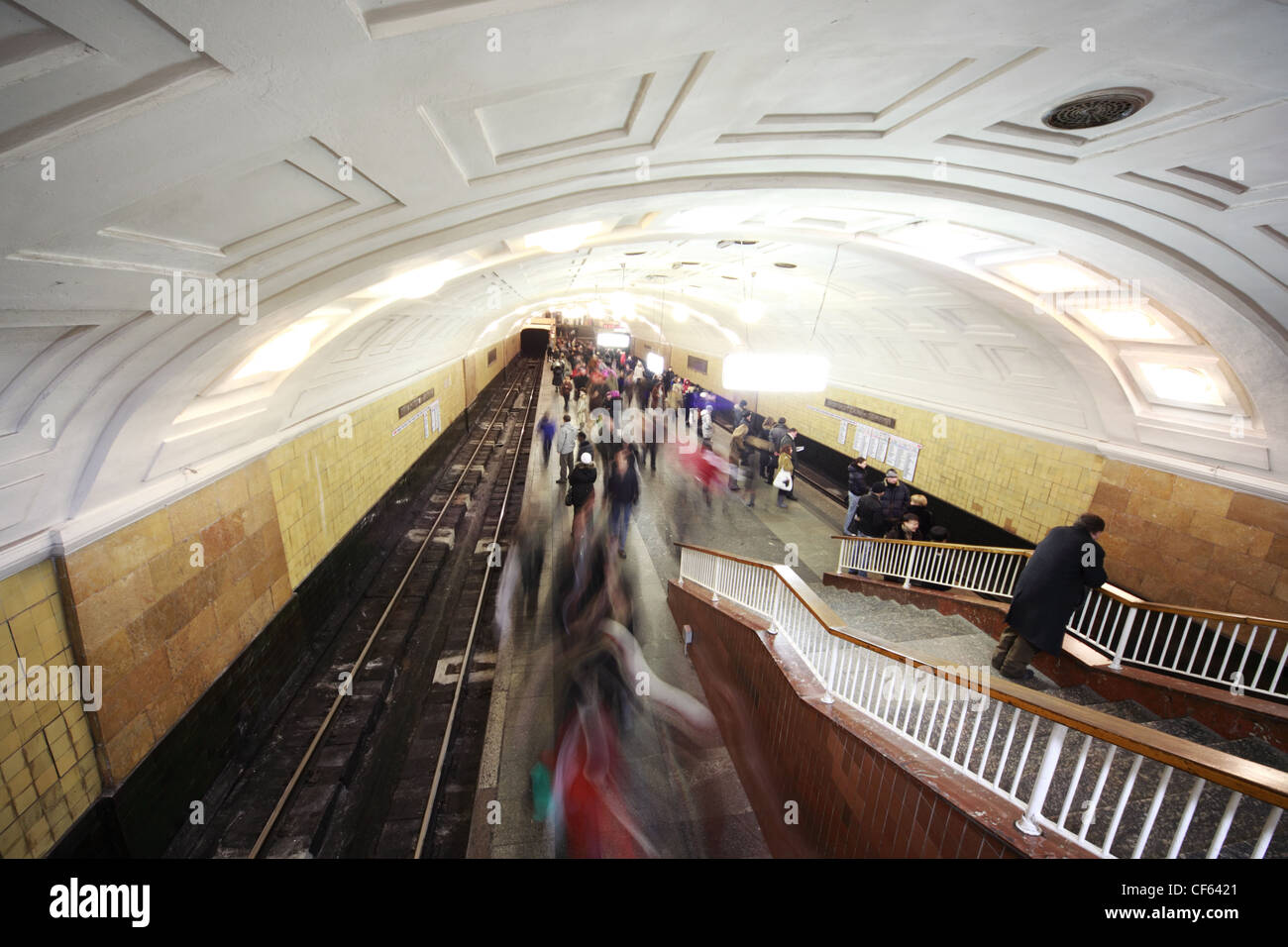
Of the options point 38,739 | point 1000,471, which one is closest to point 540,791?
point 38,739

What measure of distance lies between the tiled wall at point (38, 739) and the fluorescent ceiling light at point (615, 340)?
1686cm

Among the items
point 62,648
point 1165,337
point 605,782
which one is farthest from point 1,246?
point 1165,337

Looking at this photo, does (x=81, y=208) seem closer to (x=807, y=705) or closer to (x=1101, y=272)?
(x=807, y=705)

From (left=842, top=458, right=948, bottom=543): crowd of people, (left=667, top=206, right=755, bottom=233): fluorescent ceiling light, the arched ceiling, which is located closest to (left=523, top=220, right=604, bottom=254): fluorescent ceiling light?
the arched ceiling

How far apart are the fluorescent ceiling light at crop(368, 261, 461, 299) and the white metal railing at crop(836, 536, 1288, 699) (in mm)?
6485

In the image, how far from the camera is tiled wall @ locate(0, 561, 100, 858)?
10.5 ft

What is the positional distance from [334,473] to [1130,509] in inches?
439

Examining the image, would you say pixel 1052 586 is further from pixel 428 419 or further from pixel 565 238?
pixel 428 419

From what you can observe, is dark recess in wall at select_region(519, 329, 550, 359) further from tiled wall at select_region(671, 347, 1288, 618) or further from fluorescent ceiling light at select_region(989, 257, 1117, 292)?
fluorescent ceiling light at select_region(989, 257, 1117, 292)

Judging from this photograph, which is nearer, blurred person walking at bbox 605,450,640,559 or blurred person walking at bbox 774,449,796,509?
blurred person walking at bbox 605,450,640,559

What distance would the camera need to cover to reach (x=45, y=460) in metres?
3.15

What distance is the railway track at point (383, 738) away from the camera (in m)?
4.75

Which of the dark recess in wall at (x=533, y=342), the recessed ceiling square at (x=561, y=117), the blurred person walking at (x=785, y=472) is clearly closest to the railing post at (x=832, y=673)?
the recessed ceiling square at (x=561, y=117)

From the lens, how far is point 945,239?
5406 millimetres
